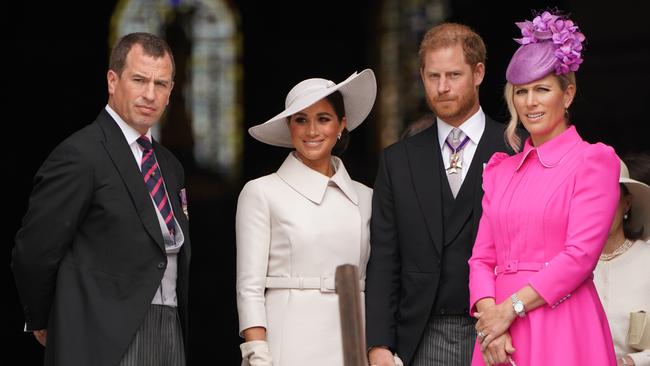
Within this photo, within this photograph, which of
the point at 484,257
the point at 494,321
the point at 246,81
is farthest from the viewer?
the point at 246,81

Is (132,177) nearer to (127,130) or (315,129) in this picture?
(127,130)

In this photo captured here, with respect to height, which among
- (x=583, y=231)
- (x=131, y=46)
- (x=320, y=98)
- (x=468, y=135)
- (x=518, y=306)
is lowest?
(x=518, y=306)

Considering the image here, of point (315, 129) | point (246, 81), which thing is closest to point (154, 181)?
point (315, 129)

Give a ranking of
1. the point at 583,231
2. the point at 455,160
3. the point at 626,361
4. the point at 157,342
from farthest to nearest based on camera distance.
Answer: the point at 455,160, the point at 626,361, the point at 157,342, the point at 583,231

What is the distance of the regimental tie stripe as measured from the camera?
15.4 feet

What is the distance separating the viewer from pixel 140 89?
4.67m

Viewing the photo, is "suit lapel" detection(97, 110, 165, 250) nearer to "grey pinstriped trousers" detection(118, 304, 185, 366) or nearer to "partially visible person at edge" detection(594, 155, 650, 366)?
"grey pinstriped trousers" detection(118, 304, 185, 366)

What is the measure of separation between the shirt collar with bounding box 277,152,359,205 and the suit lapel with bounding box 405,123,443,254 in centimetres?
26

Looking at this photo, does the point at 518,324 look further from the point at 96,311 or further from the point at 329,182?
the point at 96,311

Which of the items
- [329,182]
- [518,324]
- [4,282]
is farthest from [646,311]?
[4,282]

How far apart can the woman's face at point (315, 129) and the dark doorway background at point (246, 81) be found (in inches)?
182

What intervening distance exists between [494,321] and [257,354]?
34.6 inches

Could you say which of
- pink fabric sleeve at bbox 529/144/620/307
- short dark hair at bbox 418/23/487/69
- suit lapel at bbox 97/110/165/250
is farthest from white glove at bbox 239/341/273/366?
short dark hair at bbox 418/23/487/69

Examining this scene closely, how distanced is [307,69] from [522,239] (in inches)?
321
